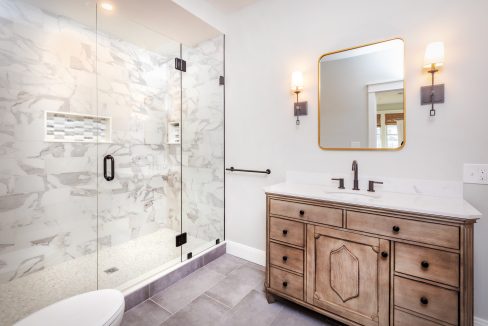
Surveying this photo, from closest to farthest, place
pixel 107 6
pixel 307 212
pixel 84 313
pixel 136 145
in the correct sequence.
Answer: pixel 84 313
pixel 307 212
pixel 107 6
pixel 136 145

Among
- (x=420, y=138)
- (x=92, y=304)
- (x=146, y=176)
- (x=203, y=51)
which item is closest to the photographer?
(x=92, y=304)

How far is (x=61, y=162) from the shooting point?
7.75ft

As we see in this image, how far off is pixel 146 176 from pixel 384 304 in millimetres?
2697

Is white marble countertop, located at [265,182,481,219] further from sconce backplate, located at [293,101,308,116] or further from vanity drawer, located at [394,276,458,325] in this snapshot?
sconce backplate, located at [293,101,308,116]

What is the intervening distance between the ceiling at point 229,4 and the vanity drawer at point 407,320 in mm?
2881

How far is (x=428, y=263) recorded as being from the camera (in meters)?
1.23

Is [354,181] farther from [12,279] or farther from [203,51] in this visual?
[12,279]

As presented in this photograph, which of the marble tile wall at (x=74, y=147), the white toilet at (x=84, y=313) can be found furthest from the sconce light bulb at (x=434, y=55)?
the white toilet at (x=84, y=313)

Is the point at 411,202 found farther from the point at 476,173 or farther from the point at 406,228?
the point at 476,173

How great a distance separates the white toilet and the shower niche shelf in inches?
65.9

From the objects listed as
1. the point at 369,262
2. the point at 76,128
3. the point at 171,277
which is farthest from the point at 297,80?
the point at 76,128

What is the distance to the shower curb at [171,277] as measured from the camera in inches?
72.4

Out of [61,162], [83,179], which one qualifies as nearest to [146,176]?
[83,179]

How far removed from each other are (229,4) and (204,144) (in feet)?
4.98
